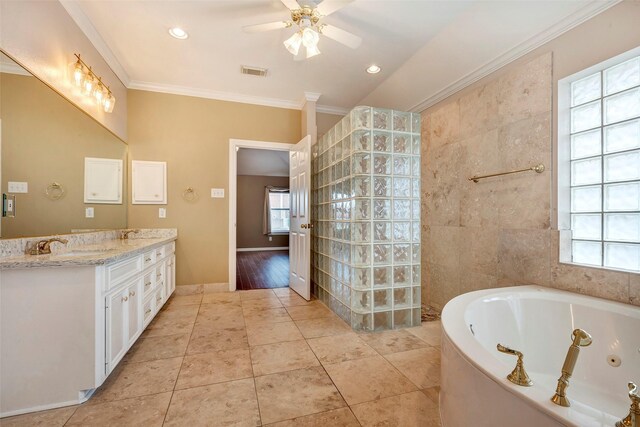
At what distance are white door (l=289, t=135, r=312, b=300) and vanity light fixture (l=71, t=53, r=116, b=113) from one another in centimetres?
197

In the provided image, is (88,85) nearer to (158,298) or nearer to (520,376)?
(158,298)

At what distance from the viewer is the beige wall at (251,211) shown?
306 inches

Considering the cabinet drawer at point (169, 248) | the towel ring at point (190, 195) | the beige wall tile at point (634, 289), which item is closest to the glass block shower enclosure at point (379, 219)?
the beige wall tile at point (634, 289)

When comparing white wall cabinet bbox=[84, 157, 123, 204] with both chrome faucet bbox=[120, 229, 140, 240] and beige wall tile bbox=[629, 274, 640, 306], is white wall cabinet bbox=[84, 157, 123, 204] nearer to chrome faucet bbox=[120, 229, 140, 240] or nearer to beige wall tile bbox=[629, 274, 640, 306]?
chrome faucet bbox=[120, 229, 140, 240]

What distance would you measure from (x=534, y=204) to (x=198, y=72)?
11.2 ft

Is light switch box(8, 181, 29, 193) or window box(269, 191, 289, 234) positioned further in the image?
window box(269, 191, 289, 234)

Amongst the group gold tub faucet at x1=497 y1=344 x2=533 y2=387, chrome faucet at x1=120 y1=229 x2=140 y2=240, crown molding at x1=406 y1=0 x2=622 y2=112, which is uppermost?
crown molding at x1=406 y1=0 x2=622 y2=112

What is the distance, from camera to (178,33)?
2.34 metres

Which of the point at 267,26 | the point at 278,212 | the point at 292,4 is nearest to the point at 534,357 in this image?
the point at 292,4

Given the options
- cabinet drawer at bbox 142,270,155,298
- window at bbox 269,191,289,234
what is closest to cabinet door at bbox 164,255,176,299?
cabinet drawer at bbox 142,270,155,298

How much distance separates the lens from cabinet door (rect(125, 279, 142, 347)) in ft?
6.10

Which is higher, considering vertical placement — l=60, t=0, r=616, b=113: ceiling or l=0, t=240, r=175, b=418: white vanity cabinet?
l=60, t=0, r=616, b=113: ceiling

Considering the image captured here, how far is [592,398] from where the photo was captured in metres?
A: 1.33

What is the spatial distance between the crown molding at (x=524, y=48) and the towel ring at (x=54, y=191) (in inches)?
136
